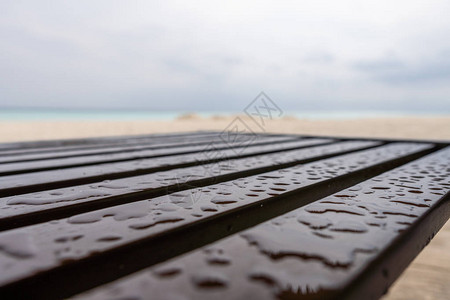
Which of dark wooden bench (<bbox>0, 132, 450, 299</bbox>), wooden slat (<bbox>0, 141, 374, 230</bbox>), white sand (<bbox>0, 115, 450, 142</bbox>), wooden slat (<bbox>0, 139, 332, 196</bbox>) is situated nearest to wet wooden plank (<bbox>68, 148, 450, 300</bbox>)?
dark wooden bench (<bbox>0, 132, 450, 299</bbox>)

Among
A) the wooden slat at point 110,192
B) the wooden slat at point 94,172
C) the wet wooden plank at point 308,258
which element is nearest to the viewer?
the wet wooden plank at point 308,258

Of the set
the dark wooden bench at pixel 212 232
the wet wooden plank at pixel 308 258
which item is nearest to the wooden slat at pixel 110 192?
the dark wooden bench at pixel 212 232

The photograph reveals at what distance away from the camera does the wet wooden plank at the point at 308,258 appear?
0.95 feet

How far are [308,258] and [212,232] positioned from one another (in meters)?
0.16

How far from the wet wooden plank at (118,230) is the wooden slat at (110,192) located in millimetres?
56

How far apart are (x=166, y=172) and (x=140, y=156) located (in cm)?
33

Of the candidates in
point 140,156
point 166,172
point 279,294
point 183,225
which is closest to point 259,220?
point 183,225

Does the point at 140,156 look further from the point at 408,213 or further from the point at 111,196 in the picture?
the point at 408,213

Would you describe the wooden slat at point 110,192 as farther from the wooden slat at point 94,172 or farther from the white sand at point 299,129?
the white sand at point 299,129

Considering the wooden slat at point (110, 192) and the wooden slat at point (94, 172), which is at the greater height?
the wooden slat at point (94, 172)

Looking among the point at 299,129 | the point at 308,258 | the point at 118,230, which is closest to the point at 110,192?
the point at 118,230

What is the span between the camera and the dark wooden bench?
31 centimetres

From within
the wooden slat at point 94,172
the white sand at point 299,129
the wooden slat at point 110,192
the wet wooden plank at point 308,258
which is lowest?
the wet wooden plank at point 308,258

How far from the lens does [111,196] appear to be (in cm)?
60
